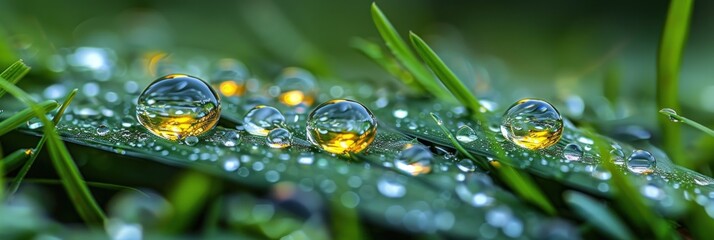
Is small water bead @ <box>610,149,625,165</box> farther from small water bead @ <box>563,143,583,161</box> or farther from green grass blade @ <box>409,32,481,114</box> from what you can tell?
green grass blade @ <box>409,32,481,114</box>

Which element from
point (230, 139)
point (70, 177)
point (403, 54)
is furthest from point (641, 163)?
point (70, 177)

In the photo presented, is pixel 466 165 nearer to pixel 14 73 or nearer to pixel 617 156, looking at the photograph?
pixel 617 156

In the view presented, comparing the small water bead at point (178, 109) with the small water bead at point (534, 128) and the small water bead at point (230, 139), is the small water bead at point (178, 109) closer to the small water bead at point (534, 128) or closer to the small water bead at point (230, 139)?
the small water bead at point (230, 139)

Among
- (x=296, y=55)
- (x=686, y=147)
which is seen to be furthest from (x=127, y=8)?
(x=686, y=147)

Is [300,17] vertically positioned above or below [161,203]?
above

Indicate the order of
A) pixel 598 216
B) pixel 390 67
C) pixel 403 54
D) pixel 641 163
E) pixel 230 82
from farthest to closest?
pixel 230 82 → pixel 390 67 → pixel 403 54 → pixel 641 163 → pixel 598 216

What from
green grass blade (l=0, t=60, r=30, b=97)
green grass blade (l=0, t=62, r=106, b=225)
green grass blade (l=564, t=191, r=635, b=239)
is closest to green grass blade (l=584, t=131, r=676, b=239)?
green grass blade (l=564, t=191, r=635, b=239)

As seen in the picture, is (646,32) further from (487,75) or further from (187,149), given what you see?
(187,149)
